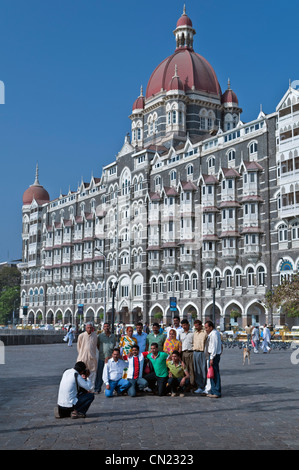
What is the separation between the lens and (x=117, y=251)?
67500 millimetres

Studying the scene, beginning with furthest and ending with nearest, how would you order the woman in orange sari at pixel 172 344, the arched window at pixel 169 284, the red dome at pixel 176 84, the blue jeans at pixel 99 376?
the red dome at pixel 176 84, the arched window at pixel 169 284, the woman in orange sari at pixel 172 344, the blue jeans at pixel 99 376

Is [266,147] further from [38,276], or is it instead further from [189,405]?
[38,276]

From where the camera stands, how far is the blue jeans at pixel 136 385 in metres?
12.6

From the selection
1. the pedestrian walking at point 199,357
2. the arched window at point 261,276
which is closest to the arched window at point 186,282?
the arched window at point 261,276

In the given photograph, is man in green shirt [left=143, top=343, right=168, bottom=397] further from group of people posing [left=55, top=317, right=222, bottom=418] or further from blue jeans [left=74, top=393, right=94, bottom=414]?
blue jeans [left=74, top=393, right=94, bottom=414]

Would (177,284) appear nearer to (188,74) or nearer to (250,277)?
(250,277)

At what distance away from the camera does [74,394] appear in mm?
9539

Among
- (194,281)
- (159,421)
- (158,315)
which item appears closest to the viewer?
(159,421)

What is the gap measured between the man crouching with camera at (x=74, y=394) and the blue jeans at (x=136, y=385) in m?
2.91

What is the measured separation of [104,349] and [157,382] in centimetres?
142

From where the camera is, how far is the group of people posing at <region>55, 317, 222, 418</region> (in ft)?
40.4

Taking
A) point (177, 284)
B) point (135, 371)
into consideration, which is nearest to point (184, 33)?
point (177, 284)

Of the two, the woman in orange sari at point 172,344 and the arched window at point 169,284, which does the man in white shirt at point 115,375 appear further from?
the arched window at point 169,284

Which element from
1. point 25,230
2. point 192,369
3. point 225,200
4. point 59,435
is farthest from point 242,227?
point 25,230
